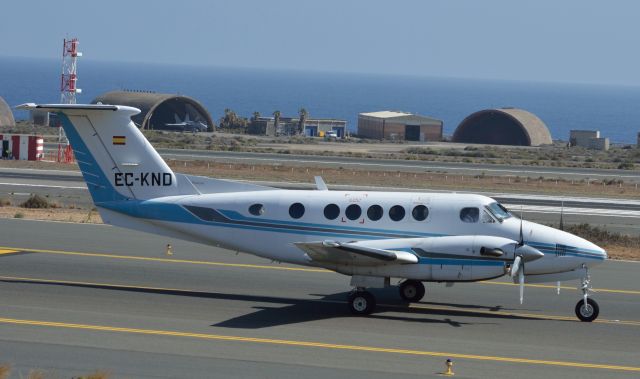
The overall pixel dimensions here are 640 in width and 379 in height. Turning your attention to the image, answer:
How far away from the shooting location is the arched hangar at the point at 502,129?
4498 inches

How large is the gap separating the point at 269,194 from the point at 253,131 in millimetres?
96165

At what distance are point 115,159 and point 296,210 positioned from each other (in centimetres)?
459

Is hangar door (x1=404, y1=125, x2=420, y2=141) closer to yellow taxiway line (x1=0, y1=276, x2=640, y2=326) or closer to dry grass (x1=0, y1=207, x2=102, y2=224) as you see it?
dry grass (x1=0, y1=207, x2=102, y2=224)

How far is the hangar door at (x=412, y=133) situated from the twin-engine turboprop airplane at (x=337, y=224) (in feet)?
310

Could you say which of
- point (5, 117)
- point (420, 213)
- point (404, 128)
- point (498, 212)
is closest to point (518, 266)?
point (498, 212)

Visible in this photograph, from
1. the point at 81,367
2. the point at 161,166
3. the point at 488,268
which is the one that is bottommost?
the point at 81,367

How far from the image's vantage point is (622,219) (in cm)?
4466

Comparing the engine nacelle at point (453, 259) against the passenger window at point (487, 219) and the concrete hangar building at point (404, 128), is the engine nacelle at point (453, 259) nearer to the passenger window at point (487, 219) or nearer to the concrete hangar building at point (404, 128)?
the passenger window at point (487, 219)

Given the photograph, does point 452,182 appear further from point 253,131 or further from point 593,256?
point 253,131

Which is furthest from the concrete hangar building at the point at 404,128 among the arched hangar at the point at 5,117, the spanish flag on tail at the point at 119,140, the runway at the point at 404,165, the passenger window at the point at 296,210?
the passenger window at the point at 296,210

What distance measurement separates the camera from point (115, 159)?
23.4 metres

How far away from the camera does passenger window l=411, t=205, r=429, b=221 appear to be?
21.9m

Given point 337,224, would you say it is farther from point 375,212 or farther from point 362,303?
point 362,303

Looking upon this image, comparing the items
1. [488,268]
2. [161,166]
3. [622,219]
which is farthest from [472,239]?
[622,219]
